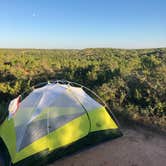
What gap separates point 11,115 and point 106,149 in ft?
8.56

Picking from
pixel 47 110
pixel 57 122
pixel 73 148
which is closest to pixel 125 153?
pixel 73 148

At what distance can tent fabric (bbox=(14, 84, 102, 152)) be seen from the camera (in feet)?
18.3

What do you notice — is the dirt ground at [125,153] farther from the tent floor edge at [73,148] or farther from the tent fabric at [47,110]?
the tent fabric at [47,110]

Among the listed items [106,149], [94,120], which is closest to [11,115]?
[94,120]

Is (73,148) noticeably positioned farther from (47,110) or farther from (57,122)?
(47,110)

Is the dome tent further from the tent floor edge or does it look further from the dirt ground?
the dirt ground

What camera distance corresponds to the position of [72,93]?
6.61m

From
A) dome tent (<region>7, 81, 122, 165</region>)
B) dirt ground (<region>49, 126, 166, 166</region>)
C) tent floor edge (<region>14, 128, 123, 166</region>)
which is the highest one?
dome tent (<region>7, 81, 122, 165</region>)

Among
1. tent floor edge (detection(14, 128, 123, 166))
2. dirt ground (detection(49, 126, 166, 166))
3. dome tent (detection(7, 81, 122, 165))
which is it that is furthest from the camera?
dirt ground (detection(49, 126, 166, 166))

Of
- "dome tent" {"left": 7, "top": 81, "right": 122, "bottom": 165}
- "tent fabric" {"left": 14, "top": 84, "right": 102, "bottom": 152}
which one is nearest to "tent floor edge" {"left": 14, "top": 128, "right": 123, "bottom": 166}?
"dome tent" {"left": 7, "top": 81, "right": 122, "bottom": 165}

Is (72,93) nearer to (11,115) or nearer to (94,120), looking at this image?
(94,120)

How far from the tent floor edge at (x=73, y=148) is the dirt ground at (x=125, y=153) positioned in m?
0.12

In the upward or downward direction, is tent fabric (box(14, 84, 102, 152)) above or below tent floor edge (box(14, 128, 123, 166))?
above

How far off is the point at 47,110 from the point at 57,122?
38 centimetres
